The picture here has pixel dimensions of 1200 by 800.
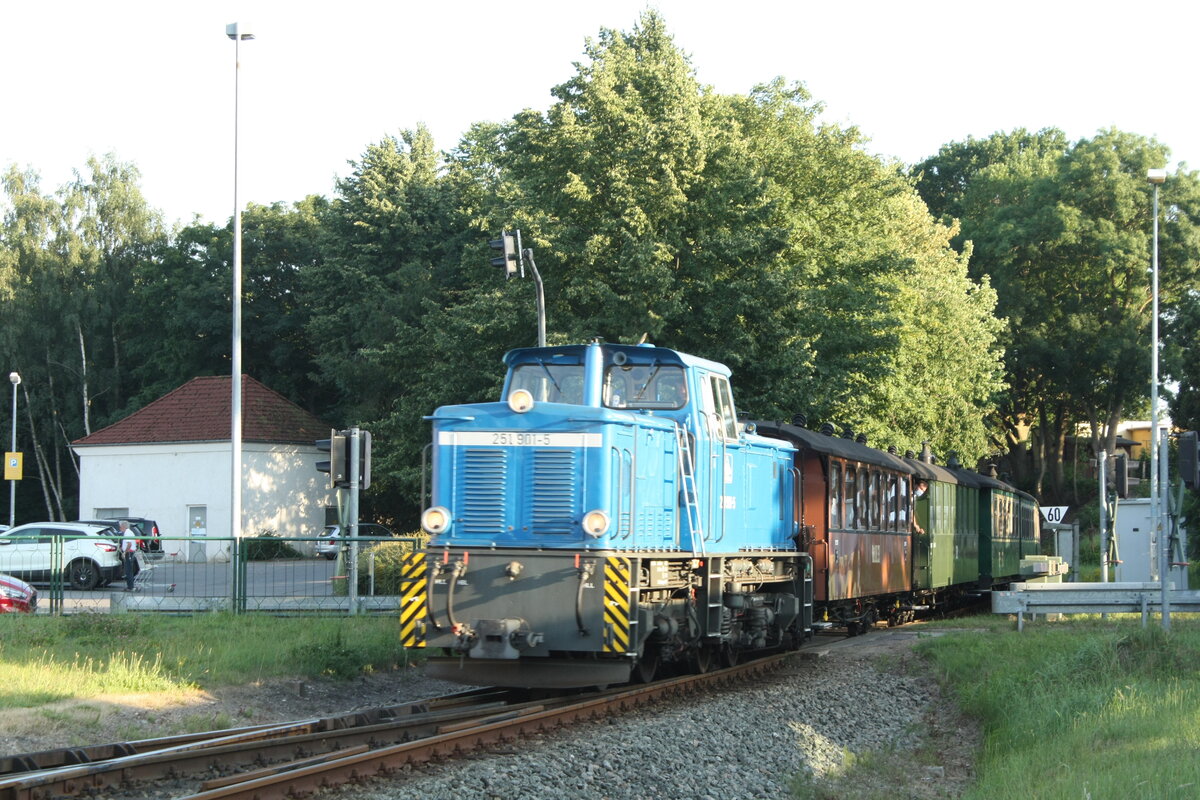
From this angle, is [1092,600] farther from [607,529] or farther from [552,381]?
[607,529]

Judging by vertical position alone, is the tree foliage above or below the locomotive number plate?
above

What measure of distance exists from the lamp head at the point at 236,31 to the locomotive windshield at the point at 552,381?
12981mm

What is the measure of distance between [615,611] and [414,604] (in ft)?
6.51

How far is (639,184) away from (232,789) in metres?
26.1

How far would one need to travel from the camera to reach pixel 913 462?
75.6ft

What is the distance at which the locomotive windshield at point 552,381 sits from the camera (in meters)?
13.4

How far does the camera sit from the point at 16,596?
65.3 feet

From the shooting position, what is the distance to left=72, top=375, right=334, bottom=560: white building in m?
45.2

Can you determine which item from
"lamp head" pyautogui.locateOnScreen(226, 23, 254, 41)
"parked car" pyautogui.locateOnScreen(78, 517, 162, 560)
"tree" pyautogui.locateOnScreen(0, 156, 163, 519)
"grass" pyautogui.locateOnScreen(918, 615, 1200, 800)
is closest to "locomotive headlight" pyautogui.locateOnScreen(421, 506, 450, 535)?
"grass" pyautogui.locateOnScreen(918, 615, 1200, 800)

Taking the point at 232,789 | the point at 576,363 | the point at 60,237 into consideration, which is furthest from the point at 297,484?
the point at 232,789

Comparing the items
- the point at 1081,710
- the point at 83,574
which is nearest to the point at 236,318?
the point at 83,574

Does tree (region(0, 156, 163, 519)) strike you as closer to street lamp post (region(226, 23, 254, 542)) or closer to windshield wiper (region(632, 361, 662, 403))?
street lamp post (region(226, 23, 254, 542))

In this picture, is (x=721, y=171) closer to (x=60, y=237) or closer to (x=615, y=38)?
(x=615, y=38)

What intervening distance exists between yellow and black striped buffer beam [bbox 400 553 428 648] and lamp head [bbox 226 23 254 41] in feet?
49.2
